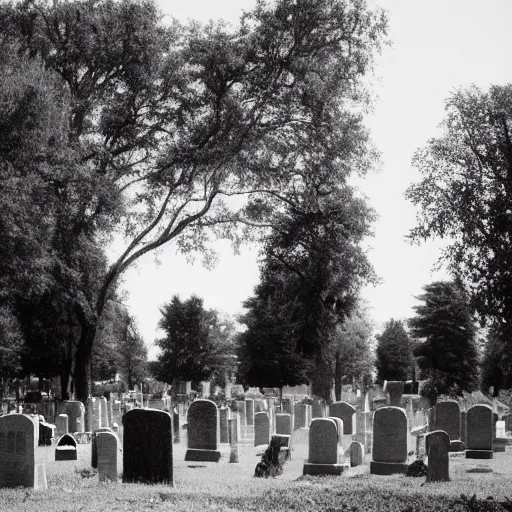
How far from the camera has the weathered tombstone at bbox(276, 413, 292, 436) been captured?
22875 mm

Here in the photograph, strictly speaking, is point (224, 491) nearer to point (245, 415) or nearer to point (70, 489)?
point (70, 489)

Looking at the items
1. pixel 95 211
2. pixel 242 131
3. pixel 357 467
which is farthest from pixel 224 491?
pixel 242 131

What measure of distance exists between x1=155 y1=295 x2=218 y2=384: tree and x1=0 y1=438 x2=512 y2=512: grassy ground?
52.2 meters

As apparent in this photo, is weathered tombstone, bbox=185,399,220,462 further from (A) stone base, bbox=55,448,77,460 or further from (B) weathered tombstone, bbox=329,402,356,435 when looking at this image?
A: (B) weathered tombstone, bbox=329,402,356,435

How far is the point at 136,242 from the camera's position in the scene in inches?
1183

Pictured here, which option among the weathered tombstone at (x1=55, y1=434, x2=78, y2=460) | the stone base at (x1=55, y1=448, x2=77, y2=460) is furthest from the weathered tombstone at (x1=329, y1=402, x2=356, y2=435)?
the stone base at (x1=55, y1=448, x2=77, y2=460)

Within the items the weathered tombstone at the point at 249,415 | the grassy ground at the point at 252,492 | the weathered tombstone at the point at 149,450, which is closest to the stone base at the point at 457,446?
the grassy ground at the point at 252,492

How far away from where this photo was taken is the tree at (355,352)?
76.8 m

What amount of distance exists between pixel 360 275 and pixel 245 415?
662cm

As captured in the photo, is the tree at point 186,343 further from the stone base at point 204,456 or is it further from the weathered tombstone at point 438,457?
the weathered tombstone at point 438,457

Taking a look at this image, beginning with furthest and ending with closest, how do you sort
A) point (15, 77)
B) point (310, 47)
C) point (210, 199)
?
point (210, 199), point (310, 47), point (15, 77)

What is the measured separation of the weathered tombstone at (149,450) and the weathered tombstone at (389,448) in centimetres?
491

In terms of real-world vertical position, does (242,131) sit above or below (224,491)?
above

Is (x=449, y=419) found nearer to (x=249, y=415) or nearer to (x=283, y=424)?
(x=283, y=424)
